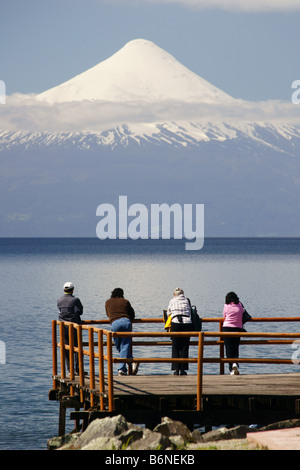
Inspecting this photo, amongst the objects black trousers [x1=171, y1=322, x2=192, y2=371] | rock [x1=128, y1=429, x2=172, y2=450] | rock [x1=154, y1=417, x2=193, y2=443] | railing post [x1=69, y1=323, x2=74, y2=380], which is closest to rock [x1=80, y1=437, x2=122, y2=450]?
rock [x1=128, y1=429, x2=172, y2=450]

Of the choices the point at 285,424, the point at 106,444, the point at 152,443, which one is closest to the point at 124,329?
the point at 285,424

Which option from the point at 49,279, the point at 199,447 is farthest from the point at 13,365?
the point at 49,279

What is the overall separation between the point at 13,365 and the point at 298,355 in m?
11.6

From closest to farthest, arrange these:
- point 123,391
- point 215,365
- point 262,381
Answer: point 123,391 < point 262,381 < point 215,365

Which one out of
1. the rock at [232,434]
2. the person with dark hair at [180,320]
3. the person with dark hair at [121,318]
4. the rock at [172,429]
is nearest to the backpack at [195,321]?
the person with dark hair at [180,320]

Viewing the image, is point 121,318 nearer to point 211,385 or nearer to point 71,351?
point 71,351

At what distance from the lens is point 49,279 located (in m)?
104

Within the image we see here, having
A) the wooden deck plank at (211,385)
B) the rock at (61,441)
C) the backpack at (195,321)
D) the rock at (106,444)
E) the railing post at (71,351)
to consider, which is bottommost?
the rock at (61,441)

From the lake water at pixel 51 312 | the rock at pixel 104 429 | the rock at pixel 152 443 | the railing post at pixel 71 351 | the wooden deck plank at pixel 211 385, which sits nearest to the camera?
the rock at pixel 152 443

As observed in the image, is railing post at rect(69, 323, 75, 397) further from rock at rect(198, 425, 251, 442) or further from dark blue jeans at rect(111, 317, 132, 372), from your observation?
rock at rect(198, 425, 251, 442)

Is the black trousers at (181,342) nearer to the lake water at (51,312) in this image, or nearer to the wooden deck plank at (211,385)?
the wooden deck plank at (211,385)

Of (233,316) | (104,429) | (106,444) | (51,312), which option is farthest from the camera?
(51,312)

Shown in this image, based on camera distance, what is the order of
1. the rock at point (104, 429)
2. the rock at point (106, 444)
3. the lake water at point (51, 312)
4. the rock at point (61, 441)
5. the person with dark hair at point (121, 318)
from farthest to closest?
the lake water at point (51, 312) < the person with dark hair at point (121, 318) < the rock at point (61, 441) < the rock at point (104, 429) < the rock at point (106, 444)

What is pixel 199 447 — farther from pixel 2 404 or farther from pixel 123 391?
pixel 2 404
